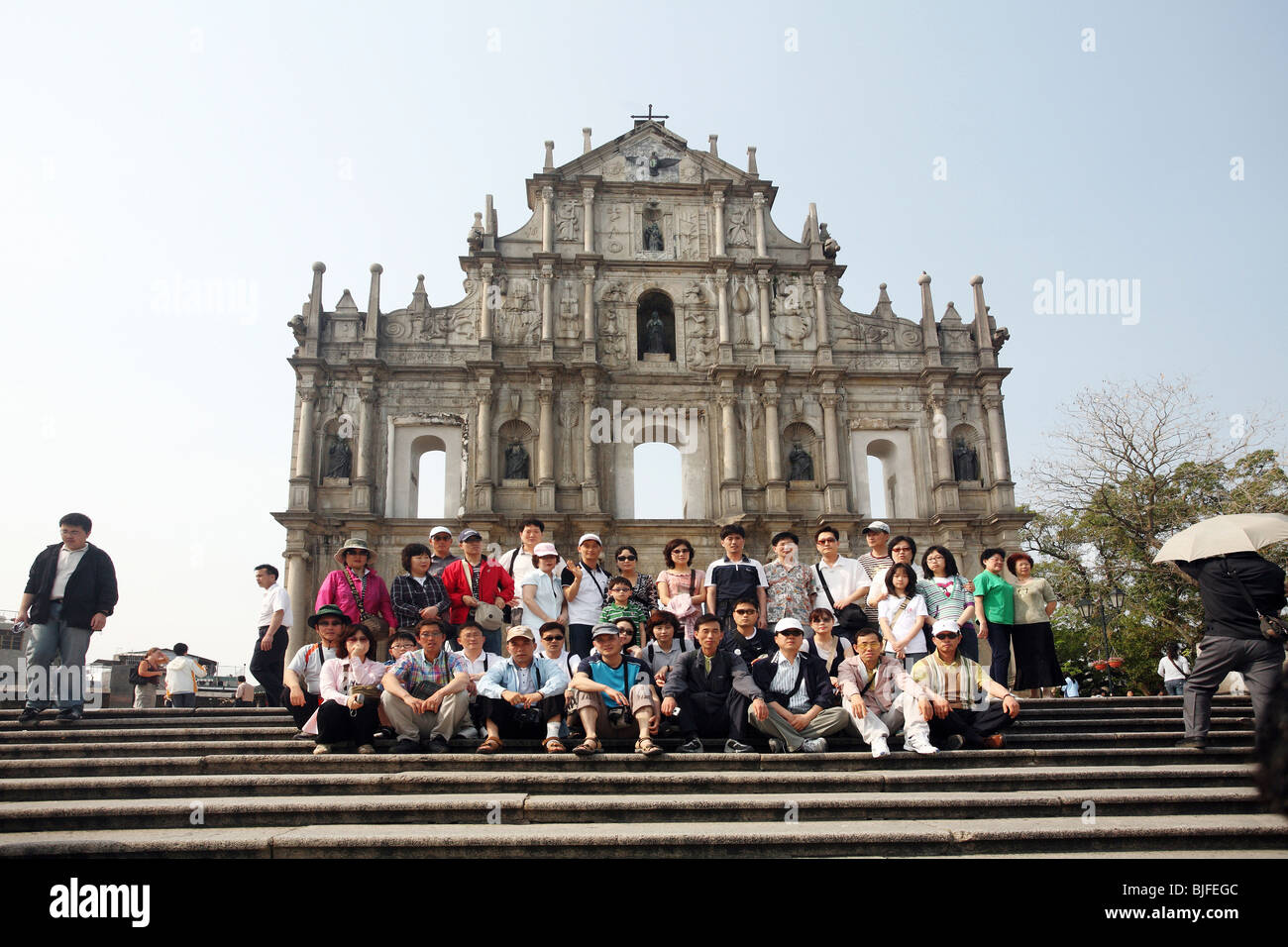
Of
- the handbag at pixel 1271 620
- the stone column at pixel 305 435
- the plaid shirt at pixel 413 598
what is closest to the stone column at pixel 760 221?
the stone column at pixel 305 435

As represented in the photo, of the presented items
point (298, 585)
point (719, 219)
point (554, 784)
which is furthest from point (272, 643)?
point (719, 219)

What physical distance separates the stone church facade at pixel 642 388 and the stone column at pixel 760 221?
0.15 ft

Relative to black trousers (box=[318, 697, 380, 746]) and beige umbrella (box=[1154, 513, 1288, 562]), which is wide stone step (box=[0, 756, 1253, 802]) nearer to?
black trousers (box=[318, 697, 380, 746])

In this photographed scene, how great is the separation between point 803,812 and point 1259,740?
385 centimetres

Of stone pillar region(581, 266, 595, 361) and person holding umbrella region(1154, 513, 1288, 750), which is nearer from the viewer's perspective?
person holding umbrella region(1154, 513, 1288, 750)

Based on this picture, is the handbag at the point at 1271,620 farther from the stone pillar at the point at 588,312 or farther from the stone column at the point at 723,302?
the stone pillar at the point at 588,312

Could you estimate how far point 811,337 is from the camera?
934 inches

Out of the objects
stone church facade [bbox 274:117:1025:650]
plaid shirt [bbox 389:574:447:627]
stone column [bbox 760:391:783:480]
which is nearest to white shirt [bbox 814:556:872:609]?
plaid shirt [bbox 389:574:447:627]

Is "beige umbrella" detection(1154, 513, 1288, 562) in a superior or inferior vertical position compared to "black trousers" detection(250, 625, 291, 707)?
superior

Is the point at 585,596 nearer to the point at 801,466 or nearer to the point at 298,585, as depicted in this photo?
the point at 298,585

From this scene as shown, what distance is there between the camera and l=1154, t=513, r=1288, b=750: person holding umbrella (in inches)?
273

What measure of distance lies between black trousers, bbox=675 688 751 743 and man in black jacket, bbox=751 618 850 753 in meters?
0.14
